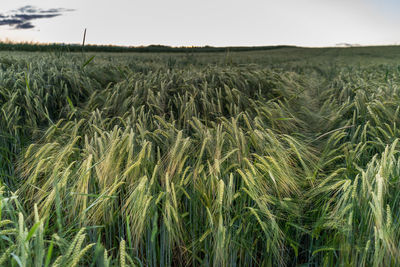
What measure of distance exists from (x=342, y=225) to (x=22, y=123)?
10.8ft

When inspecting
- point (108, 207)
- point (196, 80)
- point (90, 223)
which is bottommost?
point (90, 223)

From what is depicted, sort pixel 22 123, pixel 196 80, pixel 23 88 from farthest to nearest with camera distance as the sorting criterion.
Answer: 1. pixel 196 80
2. pixel 23 88
3. pixel 22 123

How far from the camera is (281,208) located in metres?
1.71

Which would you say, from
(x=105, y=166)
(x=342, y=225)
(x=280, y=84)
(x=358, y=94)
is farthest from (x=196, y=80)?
(x=342, y=225)

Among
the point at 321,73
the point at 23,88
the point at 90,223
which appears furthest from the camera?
the point at 321,73

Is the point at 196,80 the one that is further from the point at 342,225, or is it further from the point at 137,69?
the point at 342,225

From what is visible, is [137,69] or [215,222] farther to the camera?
[137,69]

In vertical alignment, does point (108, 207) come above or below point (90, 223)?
above

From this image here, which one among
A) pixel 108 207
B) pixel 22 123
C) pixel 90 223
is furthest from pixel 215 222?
pixel 22 123

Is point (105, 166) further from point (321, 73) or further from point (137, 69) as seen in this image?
point (321, 73)

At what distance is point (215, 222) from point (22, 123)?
2.73 meters

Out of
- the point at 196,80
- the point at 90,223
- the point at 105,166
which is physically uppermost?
the point at 196,80

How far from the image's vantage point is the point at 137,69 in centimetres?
587

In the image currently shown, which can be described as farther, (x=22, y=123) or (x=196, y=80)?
(x=196, y=80)
